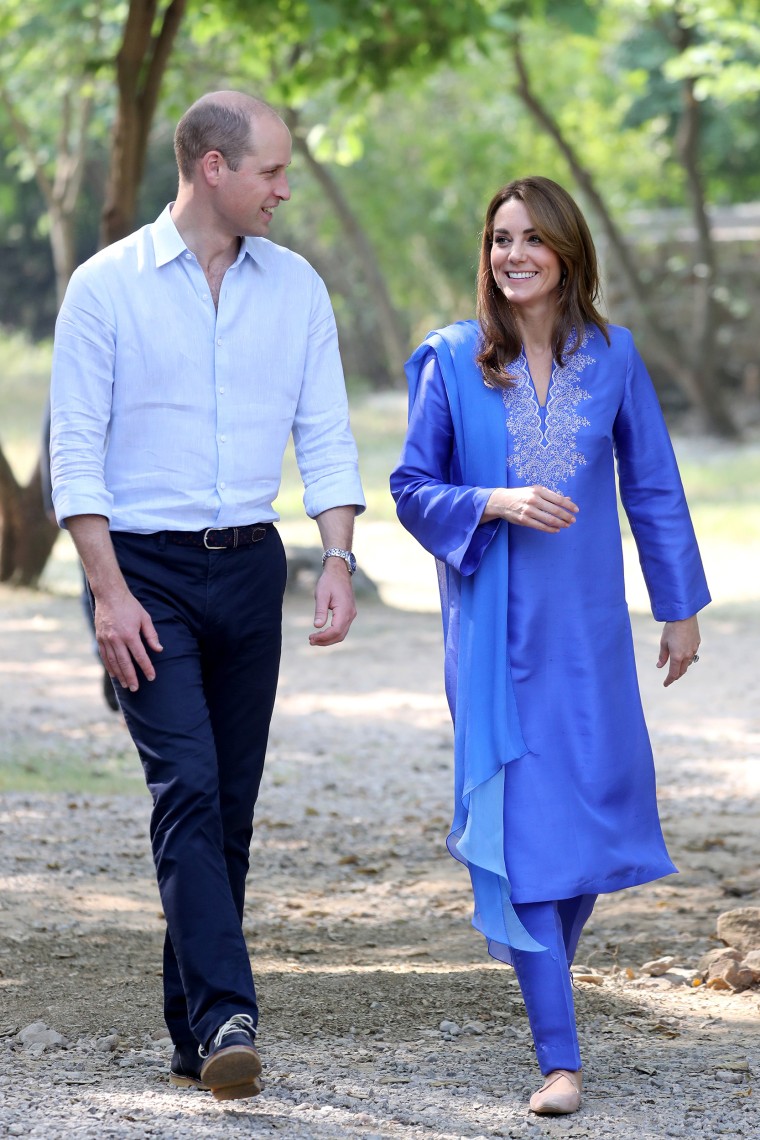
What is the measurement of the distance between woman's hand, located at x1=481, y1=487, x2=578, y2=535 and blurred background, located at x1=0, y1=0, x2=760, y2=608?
285 cm

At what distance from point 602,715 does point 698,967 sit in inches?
52.3

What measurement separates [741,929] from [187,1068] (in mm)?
1888

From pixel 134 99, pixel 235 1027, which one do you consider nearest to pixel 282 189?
pixel 235 1027

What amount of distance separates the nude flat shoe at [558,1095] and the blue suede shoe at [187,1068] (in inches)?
27.2

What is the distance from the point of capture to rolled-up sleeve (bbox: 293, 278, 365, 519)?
11.9 feet

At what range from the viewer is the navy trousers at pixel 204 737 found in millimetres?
3230

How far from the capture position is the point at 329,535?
11.9 ft

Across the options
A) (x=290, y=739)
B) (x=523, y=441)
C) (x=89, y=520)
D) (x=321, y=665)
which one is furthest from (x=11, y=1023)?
(x=321, y=665)

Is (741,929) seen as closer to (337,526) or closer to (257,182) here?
(337,526)

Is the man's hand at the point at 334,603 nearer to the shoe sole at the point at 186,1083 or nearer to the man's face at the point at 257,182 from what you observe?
the man's face at the point at 257,182

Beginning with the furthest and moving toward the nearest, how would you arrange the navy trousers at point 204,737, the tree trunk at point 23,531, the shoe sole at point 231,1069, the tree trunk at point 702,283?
the tree trunk at point 702,283, the tree trunk at point 23,531, the navy trousers at point 204,737, the shoe sole at point 231,1069

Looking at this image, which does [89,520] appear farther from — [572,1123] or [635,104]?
[635,104]

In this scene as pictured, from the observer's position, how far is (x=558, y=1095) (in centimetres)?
338

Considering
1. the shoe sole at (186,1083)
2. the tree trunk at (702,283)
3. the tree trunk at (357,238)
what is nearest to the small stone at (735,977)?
the shoe sole at (186,1083)
